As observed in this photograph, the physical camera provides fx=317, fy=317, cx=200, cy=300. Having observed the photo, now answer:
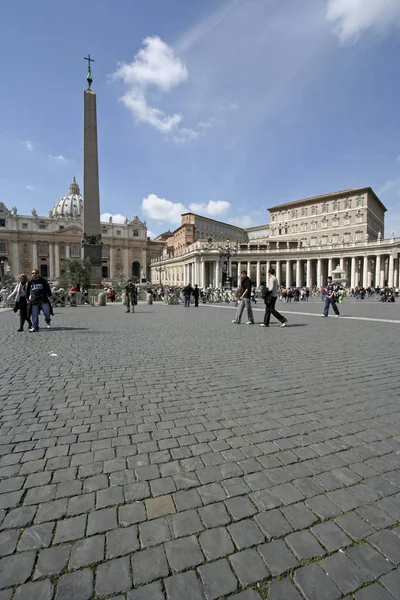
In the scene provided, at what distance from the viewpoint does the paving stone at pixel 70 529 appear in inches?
69.9

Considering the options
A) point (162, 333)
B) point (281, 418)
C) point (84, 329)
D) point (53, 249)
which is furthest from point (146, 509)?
point (53, 249)

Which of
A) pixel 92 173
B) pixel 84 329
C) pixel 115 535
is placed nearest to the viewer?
pixel 115 535

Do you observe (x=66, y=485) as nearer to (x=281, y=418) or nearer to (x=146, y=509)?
(x=146, y=509)

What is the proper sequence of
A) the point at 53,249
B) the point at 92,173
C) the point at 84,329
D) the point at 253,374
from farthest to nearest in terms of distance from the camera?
the point at 53,249, the point at 92,173, the point at 84,329, the point at 253,374

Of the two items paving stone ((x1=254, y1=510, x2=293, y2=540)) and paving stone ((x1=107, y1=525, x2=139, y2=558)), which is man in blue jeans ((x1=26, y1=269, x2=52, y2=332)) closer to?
paving stone ((x1=107, y1=525, x2=139, y2=558))

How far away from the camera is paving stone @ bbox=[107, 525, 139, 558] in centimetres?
168

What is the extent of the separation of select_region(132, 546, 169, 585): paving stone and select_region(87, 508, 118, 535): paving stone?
0.28m

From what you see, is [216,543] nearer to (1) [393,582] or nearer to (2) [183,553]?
(2) [183,553]

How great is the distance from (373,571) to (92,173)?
2620 cm

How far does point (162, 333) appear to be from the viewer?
9.11 meters

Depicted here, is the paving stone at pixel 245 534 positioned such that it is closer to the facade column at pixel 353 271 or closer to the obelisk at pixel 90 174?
the obelisk at pixel 90 174

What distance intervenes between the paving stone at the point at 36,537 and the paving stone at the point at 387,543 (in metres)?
1.82

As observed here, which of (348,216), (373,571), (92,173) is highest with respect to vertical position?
(348,216)

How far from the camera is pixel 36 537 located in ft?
5.84
